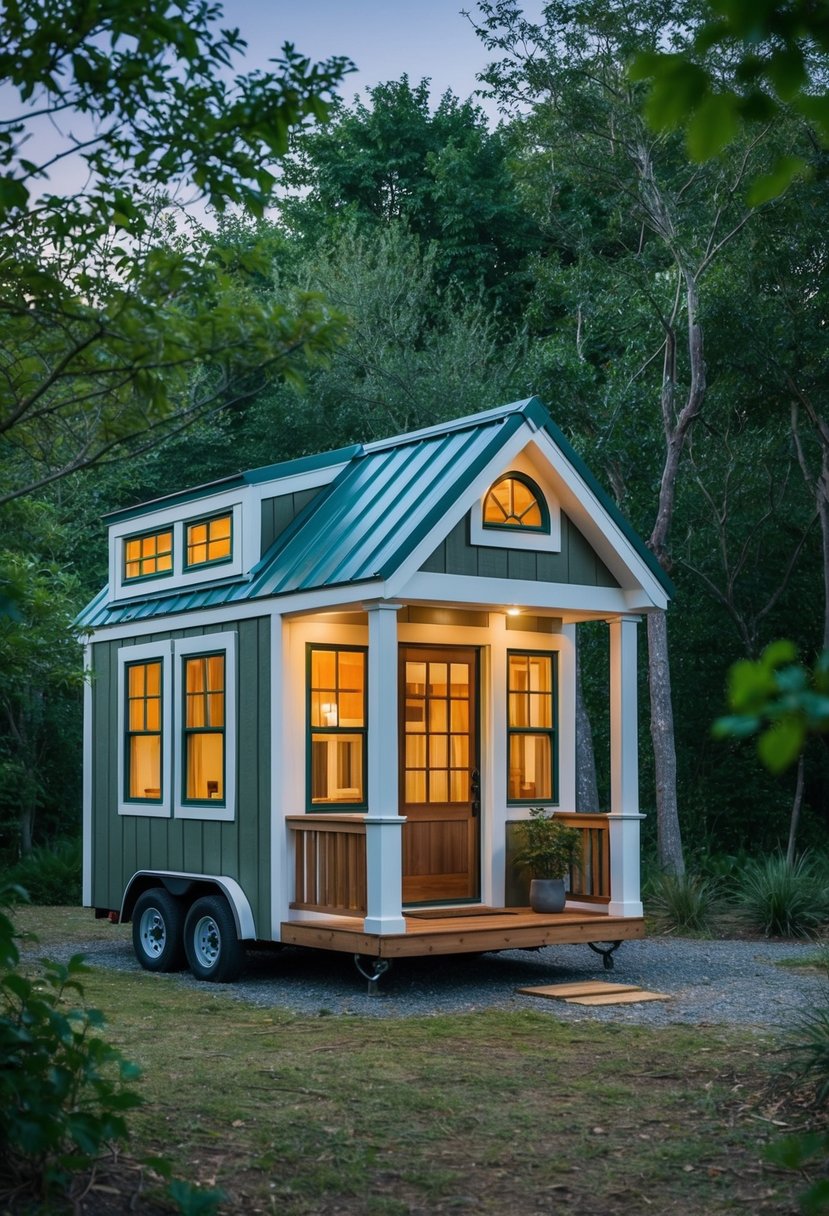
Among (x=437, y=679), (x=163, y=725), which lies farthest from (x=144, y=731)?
(x=437, y=679)

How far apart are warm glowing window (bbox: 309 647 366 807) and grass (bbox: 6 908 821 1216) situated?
2.47 m

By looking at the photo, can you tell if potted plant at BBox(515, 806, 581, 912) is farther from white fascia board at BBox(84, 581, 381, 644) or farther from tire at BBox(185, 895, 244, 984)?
white fascia board at BBox(84, 581, 381, 644)

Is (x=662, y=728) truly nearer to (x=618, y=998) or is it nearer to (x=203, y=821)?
(x=203, y=821)

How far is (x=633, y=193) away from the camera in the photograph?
16875 millimetres

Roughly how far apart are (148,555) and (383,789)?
13.7 feet

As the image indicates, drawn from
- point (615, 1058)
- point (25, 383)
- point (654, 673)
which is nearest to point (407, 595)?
point (615, 1058)

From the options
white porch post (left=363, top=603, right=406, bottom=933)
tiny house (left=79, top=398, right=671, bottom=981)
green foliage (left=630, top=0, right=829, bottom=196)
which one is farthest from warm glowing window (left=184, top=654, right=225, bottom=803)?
green foliage (left=630, top=0, right=829, bottom=196)

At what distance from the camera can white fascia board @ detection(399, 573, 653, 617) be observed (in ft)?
34.0

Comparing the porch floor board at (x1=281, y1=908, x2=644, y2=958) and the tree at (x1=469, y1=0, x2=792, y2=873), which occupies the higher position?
the tree at (x1=469, y1=0, x2=792, y2=873)

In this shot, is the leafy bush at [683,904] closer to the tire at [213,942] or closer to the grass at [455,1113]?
the tire at [213,942]

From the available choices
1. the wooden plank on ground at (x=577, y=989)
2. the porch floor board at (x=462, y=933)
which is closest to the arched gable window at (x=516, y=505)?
the porch floor board at (x=462, y=933)

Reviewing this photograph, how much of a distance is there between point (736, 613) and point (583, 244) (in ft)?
16.4

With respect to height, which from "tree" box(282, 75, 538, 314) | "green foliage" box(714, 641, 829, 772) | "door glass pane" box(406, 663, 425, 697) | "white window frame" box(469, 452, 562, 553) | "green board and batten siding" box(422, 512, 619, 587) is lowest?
"green foliage" box(714, 641, 829, 772)

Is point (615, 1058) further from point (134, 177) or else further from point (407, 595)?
point (134, 177)
